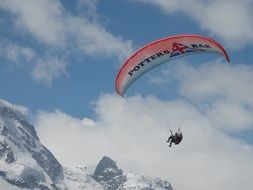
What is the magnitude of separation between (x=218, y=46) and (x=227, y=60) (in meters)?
2.71

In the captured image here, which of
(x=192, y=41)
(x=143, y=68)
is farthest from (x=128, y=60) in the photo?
(x=192, y=41)

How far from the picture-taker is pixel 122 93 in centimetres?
5531

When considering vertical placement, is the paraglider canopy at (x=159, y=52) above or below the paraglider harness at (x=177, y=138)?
above

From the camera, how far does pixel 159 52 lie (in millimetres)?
53719

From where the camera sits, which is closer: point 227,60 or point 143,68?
point 227,60

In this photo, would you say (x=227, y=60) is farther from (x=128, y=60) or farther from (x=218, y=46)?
(x=128, y=60)

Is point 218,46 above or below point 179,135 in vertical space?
above

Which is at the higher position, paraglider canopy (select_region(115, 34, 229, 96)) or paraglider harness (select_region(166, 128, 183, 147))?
paraglider canopy (select_region(115, 34, 229, 96))

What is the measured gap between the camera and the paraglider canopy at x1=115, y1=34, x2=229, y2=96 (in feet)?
173

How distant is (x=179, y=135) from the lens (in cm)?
5462

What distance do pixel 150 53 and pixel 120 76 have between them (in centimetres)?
356

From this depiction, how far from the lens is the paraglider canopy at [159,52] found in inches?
2071

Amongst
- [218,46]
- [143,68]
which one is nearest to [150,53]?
[143,68]

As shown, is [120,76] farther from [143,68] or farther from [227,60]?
[227,60]
